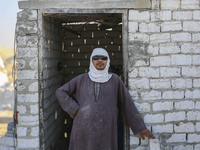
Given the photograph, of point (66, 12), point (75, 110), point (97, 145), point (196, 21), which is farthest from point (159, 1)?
point (97, 145)

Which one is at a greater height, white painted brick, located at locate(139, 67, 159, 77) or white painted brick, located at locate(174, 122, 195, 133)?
white painted brick, located at locate(139, 67, 159, 77)

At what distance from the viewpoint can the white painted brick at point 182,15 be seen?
332 centimetres

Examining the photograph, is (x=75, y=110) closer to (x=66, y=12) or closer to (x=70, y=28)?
(x=66, y=12)

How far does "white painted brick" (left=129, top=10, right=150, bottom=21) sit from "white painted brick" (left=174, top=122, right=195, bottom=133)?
169 cm

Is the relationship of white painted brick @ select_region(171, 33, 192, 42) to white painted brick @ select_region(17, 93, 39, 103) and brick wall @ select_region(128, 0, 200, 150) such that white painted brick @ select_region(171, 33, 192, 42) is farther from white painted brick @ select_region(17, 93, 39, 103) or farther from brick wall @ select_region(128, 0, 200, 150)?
white painted brick @ select_region(17, 93, 39, 103)

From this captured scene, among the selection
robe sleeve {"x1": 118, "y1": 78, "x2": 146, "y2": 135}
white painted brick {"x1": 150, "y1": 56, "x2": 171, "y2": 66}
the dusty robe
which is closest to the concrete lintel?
white painted brick {"x1": 150, "y1": 56, "x2": 171, "y2": 66}

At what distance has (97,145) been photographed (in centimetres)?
299

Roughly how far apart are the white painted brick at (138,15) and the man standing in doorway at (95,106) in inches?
29.3

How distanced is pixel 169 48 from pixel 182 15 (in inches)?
21.4

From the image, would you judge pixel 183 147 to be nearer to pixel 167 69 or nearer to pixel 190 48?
pixel 167 69

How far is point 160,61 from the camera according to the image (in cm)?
331

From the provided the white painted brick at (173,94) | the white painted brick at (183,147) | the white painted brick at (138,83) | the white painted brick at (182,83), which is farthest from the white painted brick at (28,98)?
the white painted brick at (183,147)

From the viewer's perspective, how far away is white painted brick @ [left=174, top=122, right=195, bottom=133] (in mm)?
3338

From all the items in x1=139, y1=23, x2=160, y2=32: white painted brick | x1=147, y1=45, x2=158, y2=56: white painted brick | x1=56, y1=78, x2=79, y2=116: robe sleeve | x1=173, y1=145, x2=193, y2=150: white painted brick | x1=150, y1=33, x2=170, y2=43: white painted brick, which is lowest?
x1=173, y1=145, x2=193, y2=150: white painted brick
